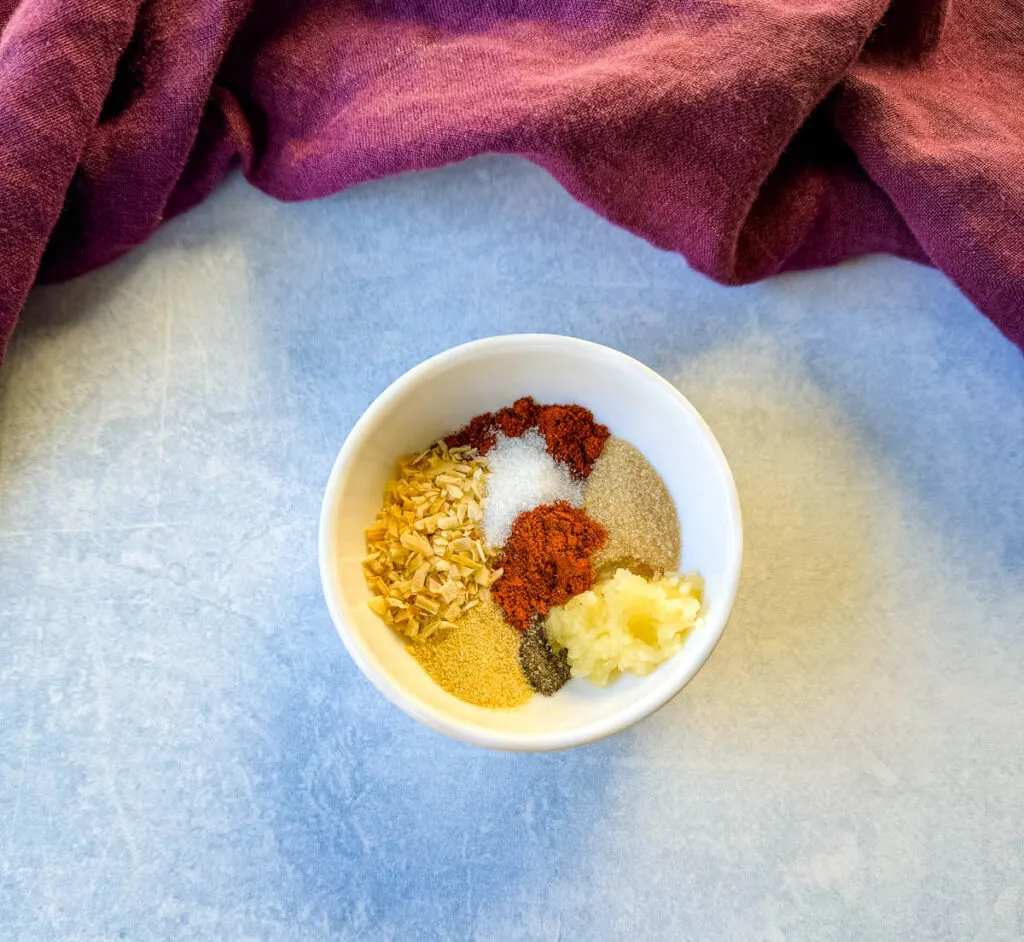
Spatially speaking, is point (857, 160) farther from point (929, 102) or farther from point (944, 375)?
point (944, 375)

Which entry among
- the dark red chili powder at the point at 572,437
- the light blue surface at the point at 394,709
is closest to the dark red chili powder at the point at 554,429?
the dark red chili powder at the point at 572,437

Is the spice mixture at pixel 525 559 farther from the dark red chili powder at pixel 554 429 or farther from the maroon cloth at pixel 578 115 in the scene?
the maroon cloth at pixel 578 115

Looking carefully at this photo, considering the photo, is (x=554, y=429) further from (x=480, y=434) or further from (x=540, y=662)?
(x=540, y=662)

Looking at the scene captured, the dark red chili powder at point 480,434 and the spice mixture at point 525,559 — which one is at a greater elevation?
the dark red chili powder at point 480,434

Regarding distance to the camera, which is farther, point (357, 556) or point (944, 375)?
point (944, 375)

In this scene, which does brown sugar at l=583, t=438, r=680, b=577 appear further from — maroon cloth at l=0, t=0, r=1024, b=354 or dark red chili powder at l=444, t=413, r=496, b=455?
maroon cloth at l=0, t=0, r=1024, b=354

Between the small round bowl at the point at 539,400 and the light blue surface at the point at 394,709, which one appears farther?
the light blue surface at the point at 394,709

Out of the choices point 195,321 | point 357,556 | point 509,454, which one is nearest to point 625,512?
point 509,454
